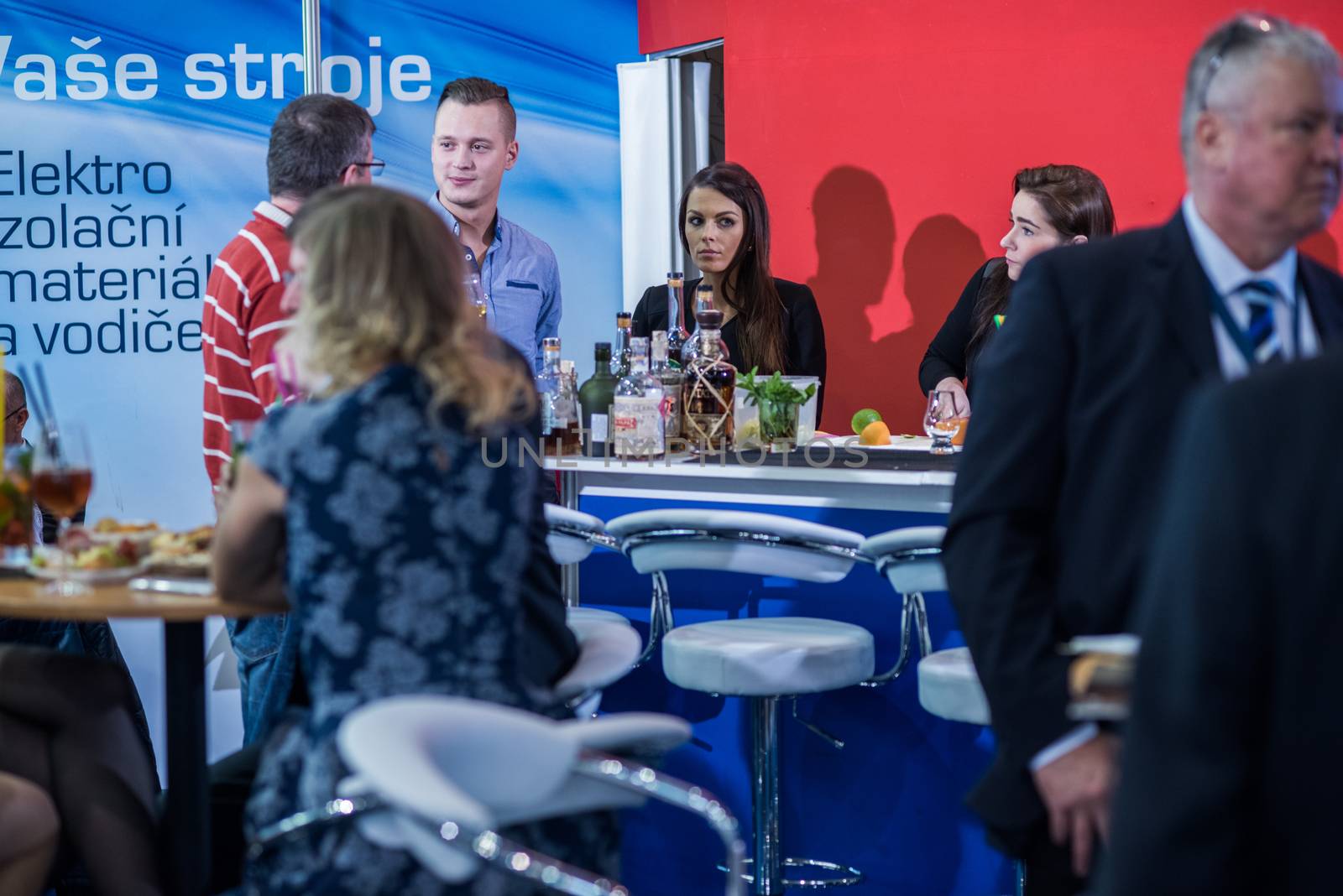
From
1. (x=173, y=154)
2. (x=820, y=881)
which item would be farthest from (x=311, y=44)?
(x=820, y=881)

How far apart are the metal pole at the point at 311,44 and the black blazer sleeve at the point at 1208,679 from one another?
14.7 feet

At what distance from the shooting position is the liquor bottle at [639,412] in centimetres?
313

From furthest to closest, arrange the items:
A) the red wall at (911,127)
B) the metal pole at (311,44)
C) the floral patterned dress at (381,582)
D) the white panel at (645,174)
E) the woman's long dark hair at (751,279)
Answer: the white panel at (645,174) → the metal pole at (311,44) → the red wall at (911,127) → the woman's long dark hair at (751,279) → the floral patterned dress at (381,582)

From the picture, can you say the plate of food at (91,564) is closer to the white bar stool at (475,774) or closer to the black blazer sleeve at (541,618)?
the black blazer sleeve at (541,618)

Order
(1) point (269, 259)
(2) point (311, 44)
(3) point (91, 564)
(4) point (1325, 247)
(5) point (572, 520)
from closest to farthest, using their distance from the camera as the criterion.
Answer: (3) point (91, 564)
(5) point (572, 520)
(1) point (269, 259)
(4) point (1325, 247)
(2) point (311, 44)

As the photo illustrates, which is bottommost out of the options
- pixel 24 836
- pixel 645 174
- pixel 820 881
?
pixel 820 881

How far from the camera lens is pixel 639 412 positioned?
10.3ft

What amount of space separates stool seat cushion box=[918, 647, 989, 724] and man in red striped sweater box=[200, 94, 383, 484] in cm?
151

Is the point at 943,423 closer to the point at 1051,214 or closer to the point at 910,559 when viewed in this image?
the point at 910,559

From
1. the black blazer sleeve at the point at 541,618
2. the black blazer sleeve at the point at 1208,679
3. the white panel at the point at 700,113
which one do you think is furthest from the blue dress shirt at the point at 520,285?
the black blazer sleeve at the point at 1208,679

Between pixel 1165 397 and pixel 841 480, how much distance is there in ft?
4.63

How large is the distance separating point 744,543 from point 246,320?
1.24 m

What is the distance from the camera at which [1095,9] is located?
4801 millimetres

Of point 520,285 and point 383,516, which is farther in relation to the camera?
point 520,285
